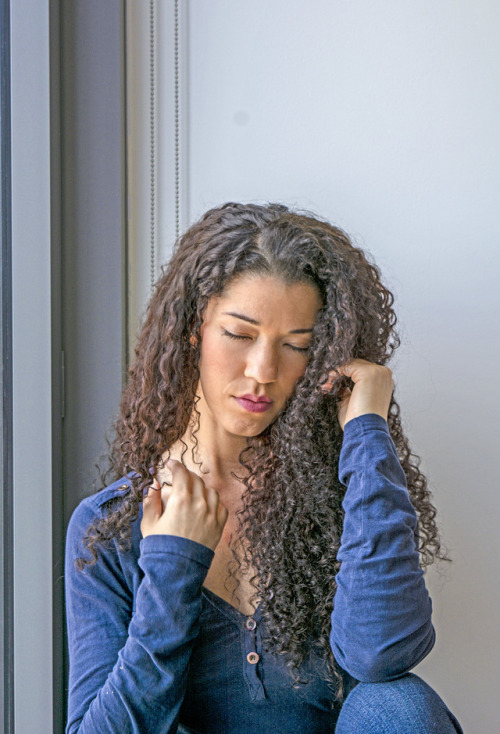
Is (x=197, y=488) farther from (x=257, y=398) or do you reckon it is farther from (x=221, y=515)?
(x=257, y=398)

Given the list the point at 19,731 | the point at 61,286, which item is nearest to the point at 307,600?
the point at 19,731

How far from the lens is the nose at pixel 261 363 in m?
1.08

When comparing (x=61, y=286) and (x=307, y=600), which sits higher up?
(x=61, y=286)

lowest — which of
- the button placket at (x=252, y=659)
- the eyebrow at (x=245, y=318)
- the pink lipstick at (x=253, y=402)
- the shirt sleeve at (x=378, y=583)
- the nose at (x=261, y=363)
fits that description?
the button placket at (x=252, y=659)

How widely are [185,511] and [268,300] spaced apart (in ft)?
1.02

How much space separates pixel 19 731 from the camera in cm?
133

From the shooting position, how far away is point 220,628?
3.69 ft

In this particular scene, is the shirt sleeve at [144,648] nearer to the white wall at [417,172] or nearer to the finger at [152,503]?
the finger at [152,503]

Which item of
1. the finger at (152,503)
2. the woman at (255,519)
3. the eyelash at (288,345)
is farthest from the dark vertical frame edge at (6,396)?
the eyelash at (288,345)

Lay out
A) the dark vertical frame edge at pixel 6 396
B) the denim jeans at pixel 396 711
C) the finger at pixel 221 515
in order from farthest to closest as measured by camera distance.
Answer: the dark vertical frame edge at pixel 6 396, the finger at pixel 221 515, the denim jeans at pixel 396 711

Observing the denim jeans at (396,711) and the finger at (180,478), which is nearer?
the denim jeans at (396,711)

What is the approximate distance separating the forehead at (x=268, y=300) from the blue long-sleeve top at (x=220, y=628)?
0.18 m

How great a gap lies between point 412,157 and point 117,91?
1.85ft

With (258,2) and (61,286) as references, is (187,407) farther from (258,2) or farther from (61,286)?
(258,2)
